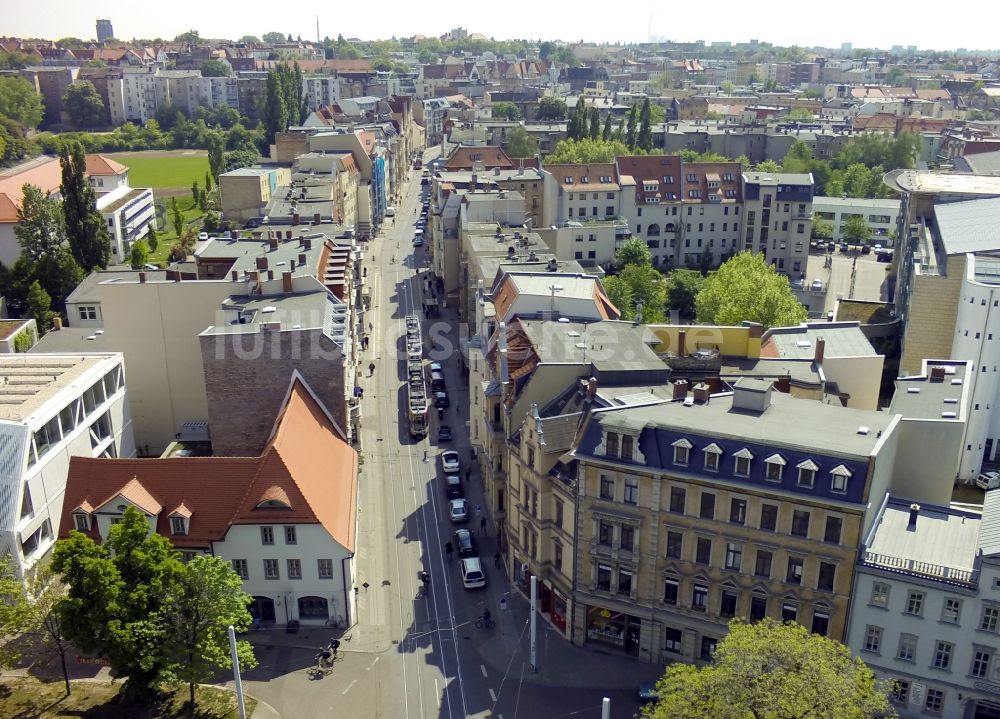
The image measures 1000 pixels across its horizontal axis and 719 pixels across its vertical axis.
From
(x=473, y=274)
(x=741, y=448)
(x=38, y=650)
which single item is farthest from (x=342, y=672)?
(x=473, y=274)

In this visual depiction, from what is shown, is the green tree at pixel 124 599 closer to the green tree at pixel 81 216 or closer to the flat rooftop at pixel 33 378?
the flat rooftop at pixel 33 378

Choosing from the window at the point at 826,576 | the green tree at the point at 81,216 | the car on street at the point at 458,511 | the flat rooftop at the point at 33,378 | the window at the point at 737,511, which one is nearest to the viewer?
the window at the point at 826,576

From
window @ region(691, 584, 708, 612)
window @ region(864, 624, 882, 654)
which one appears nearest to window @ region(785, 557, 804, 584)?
window @ region(864, 624, 882, 654)

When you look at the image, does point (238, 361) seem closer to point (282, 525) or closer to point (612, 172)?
point (282, 525)

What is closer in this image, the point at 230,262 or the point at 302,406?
the point at 302,406

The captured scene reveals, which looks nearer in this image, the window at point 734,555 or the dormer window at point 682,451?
the dormer window at point 682,451

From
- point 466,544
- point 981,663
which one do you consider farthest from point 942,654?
point 466,544

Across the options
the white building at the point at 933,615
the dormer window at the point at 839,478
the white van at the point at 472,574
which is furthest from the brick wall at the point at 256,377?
the white building at the point at 933,615
